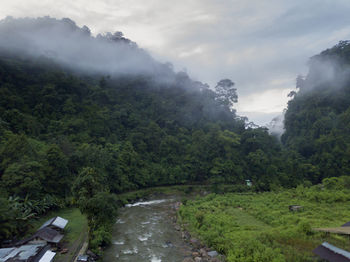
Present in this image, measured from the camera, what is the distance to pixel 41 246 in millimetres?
15539

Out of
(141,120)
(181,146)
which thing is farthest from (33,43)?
(181,146)

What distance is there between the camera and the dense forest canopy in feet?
79.8

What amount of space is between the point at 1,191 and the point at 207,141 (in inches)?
1418

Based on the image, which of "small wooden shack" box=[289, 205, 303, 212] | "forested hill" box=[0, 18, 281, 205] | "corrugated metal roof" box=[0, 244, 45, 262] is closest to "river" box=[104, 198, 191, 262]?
"corrugated metal roof" box=[0, 244, 45, 262]

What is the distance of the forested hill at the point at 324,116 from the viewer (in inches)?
1623

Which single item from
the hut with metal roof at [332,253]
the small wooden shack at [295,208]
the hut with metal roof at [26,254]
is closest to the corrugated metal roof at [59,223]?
the hut with metal roof at [26,254]

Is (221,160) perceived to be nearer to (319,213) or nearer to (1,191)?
(319,213)

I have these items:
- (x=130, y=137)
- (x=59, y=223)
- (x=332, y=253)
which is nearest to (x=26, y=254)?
(x=59, y=223)

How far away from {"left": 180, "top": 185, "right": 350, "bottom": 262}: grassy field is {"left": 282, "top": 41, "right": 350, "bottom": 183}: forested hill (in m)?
13.3

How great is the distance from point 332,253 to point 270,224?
9.56m

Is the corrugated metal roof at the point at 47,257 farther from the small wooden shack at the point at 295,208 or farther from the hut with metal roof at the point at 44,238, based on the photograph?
the small wooden shack at the point at 295,208

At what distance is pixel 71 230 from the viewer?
20.9 m

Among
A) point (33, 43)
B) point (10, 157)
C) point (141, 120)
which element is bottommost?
point (10, 157)

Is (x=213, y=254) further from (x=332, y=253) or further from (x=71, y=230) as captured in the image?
(x=71, y=230)
